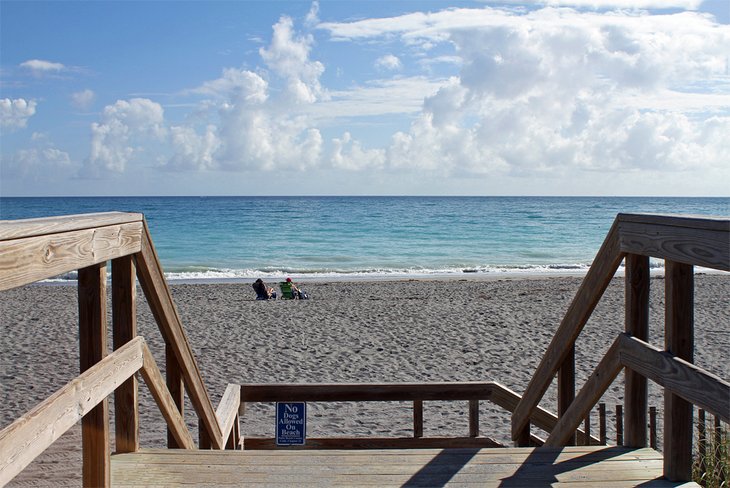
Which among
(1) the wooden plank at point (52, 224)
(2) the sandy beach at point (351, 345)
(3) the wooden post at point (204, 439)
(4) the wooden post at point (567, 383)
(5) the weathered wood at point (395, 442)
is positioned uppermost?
(1) the wooden plank at point (52, 224)

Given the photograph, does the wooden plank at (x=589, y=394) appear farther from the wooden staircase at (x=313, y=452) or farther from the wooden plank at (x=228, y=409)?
the wooden plank at (x=228, y=409)

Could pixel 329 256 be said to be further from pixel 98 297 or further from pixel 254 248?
pixel 98 297

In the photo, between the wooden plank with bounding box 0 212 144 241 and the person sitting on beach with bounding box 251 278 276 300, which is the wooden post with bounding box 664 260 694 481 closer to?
the wooden plank with bounding box 0 212 144 241

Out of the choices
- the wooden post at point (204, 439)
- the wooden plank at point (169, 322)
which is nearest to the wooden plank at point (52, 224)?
A: the wooden plank at point (169, 322)

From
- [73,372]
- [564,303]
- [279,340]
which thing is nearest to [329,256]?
[564,303]

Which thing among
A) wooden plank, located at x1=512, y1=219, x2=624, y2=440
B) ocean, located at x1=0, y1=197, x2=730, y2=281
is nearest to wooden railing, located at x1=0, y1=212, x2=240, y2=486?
wooden plank, located at x1=512, y1=219, x2=624, y2=440

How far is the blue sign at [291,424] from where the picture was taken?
5020 millimetres

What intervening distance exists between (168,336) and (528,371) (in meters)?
7.28

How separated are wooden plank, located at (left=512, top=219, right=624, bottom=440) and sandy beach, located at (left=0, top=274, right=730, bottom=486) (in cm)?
274

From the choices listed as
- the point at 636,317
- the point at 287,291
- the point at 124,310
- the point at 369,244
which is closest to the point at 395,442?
the point at 636,317

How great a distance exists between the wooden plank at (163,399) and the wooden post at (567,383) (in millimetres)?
2018

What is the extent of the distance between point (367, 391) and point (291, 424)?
0.61m

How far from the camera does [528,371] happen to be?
31.9 feet

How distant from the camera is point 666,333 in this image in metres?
2.65
